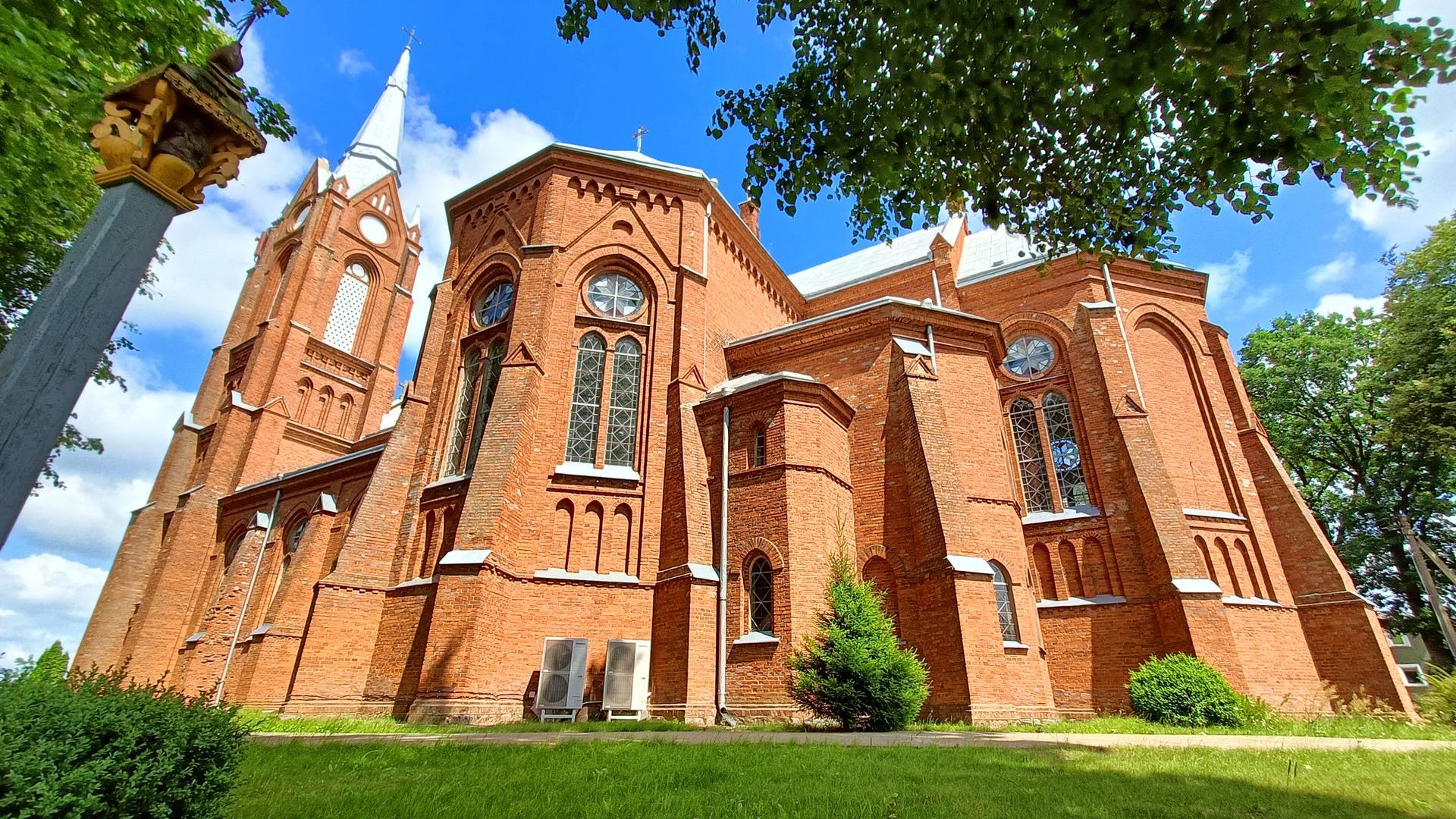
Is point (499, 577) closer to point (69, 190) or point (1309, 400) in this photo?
point (69, 190)

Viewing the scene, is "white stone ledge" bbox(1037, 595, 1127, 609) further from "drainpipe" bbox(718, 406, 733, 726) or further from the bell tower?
the bell tower

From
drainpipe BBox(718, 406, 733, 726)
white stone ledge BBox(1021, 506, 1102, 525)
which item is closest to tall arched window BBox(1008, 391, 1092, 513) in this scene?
white stone ledge BBox(1021, 506, 1102, 525)

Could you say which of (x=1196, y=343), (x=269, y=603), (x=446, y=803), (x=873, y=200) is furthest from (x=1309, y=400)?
(x=269, y=603)

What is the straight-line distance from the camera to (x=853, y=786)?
5.09 m

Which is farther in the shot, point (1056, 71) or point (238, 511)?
point (238, 511)

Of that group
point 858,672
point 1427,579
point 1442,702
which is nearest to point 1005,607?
point 858,672

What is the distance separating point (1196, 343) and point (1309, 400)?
32.0 ft

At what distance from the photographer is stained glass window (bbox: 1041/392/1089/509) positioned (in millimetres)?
16156

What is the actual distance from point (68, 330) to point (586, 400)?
1233cm

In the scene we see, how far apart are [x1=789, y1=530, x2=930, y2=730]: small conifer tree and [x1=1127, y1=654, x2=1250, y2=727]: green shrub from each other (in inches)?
183

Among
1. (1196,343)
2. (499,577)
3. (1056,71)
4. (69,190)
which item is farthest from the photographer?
(1196,343)

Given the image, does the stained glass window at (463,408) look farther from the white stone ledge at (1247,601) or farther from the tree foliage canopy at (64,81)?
the white stone ledge at (1247,601)

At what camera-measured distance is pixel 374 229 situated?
2942 cm

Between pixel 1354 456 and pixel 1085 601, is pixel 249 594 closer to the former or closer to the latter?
pixel 1085 601
